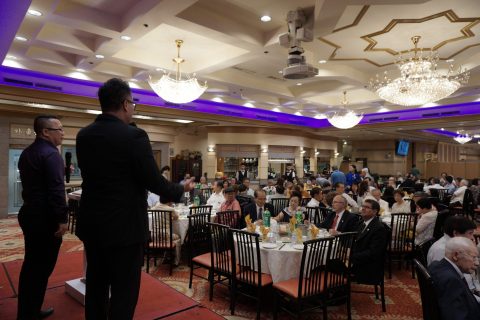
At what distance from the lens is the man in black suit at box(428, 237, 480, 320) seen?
6.10 ft

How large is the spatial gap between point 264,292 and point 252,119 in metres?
7.19

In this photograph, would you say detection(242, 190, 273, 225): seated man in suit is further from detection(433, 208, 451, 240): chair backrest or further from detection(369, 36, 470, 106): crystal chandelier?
detection(369, 36, 470, 106): crystal chandelier

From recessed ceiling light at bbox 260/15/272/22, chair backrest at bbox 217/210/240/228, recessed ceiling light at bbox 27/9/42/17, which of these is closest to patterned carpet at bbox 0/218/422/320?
chair backrest at bbox 217/210/240/228

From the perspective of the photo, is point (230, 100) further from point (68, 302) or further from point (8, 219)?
point (68, 302)

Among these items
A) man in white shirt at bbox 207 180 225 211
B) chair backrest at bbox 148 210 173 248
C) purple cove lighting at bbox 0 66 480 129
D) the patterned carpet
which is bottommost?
the patterned carpet

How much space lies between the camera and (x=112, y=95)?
1490 mm

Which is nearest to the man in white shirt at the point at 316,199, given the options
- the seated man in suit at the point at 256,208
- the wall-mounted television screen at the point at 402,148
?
the seated man in suit at the point at 256,208

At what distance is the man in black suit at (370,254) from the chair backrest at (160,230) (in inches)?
93.4

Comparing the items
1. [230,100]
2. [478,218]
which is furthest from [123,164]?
[478,218]

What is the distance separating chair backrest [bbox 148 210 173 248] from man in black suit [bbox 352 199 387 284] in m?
2.37

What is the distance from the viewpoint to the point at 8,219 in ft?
28.7

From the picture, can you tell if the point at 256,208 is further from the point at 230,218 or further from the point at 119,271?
the point at 119,271

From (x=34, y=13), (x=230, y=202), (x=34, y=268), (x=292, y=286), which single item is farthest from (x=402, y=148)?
(x=34, y=268)

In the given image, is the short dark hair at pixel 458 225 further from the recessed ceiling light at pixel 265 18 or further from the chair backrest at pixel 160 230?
the chair backrest at pixel 160 230
